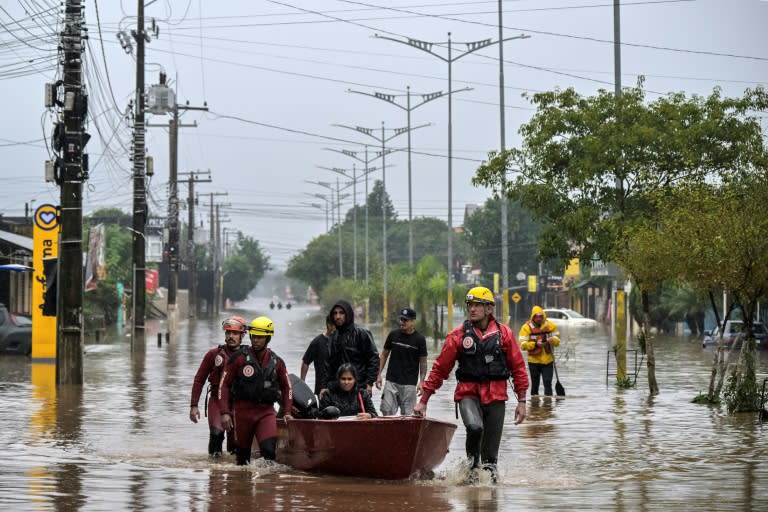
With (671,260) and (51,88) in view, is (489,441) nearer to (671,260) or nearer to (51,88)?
(671,260)

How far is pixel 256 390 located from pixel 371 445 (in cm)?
121

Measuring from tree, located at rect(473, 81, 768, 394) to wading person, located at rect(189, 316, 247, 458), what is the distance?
44.7 feet

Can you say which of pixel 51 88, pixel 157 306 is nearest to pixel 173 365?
pixel 51 88

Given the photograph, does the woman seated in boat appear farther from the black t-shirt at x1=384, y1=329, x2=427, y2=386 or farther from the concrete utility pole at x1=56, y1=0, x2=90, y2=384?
the concrete utility pole at x1=56, y1=0, x2=90, y2=384

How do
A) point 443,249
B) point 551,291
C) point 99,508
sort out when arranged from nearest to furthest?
point 99,508, point 551,291, point 443,249

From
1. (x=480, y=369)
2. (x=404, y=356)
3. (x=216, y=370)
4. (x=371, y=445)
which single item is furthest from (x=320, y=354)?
(x=480, y=369)

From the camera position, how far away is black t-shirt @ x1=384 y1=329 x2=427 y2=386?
16.4 meters

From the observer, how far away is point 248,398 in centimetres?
1329

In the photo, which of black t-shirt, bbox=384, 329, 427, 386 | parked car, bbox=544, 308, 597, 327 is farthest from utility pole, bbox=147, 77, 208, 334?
black t-shirt, bbox=384, 329, 427, 386

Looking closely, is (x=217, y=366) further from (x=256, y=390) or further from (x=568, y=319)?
(x=568, y=319)

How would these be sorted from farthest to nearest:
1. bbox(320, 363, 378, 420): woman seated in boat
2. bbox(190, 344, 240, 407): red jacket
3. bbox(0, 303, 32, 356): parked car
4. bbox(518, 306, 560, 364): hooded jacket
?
bbox(0, 303, 32, 356): parked car, bbox(518, 306, 560, 364): hooded jacket, bbox(320, 363, 378, 420): woman seated in boat, bbox(190, 344, 240, 407): red jacket

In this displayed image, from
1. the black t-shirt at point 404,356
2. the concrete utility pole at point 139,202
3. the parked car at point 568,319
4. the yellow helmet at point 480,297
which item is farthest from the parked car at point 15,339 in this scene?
the parked car at point 568,319

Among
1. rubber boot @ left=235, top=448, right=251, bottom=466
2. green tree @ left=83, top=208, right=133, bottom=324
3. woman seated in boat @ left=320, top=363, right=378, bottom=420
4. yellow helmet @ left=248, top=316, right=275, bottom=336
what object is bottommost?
rubber boot @ left=235, top=448, right=251, bottom=466

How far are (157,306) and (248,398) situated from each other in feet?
318
